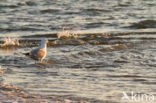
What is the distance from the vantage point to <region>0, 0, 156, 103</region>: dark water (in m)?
8.83

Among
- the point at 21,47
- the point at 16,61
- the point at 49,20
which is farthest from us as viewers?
the point at 49,20

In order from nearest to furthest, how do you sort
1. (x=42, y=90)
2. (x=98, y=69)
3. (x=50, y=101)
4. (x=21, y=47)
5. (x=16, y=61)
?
(x=50, y=101)
(x=42, y=90)
(x=98, y=69)
(x=16, y=61)
(x=21, y=47)

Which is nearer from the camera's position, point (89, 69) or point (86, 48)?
point (89, 69)

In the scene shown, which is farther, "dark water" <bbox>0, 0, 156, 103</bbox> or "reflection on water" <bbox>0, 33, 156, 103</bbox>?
"dark water" <bbox>0, 0, 156, 103</bbox>

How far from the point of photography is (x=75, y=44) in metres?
14.4

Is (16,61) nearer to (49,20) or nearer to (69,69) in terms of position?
(69,69)

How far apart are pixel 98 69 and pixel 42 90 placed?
238 centimetres

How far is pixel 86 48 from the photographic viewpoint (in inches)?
539

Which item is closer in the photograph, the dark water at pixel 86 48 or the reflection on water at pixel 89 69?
the reflection on water at pixel 89 69

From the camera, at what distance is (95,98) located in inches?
311

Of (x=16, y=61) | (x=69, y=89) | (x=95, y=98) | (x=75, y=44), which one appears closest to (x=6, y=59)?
(x=16, y=61)

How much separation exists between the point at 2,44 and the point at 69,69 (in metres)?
4.14

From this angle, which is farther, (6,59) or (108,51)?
(108,51)

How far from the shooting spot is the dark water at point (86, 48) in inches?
348
